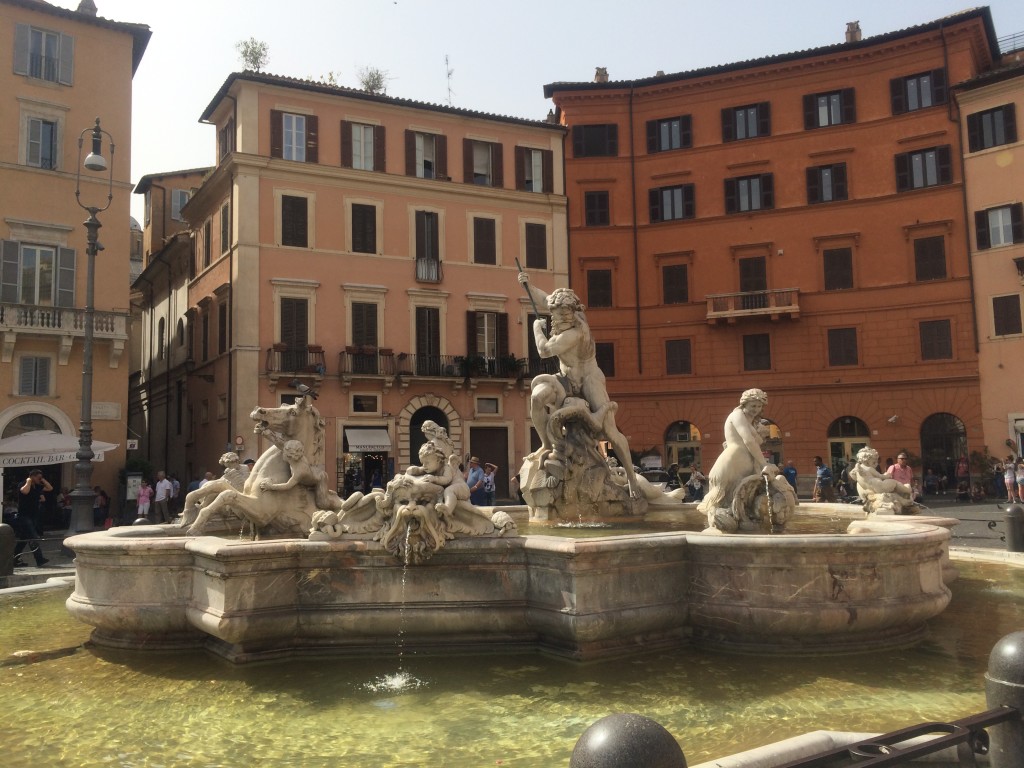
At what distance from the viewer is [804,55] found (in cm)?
3391

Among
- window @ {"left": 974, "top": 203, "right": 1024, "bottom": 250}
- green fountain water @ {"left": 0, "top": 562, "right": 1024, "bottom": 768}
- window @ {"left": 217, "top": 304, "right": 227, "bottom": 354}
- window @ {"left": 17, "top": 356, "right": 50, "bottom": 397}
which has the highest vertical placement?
window @ {"left": 974, "top": 203, "right": 1024, "bottom": 250}

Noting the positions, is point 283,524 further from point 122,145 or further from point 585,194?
point 585,194

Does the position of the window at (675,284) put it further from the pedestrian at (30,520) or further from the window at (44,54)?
the pedestrian at (30,520)

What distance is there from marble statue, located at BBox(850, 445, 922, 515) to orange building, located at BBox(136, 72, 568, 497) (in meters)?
21.1

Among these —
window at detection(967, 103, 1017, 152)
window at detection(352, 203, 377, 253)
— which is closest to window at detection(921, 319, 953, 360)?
window at detection(967, 103, 1017, 152)

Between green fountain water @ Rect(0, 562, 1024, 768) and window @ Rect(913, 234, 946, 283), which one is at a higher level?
window @ Rect(913, 234, 946, 283)

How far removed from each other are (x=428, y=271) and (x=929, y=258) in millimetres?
18272

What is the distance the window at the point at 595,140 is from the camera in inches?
1432

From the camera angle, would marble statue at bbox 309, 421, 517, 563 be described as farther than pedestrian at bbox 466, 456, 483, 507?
No

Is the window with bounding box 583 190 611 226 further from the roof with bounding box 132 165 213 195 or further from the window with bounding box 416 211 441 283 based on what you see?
the roof with bounding box 132 165 213 195

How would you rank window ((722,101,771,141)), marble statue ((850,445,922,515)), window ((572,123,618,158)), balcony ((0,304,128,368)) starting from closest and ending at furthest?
marble statue ((850,445,922,515)) < balcony ((0,304,128,368)) < window ((722,101,771,141)) < window ((572,123,618,158))

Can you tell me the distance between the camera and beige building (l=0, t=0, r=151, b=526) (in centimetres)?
2572

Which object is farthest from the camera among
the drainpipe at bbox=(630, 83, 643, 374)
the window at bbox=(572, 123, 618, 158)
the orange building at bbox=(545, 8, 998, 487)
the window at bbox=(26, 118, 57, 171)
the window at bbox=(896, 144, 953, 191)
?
the window at bbox=(572, 123, 618, 158)

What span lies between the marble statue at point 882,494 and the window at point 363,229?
24.4 meters
